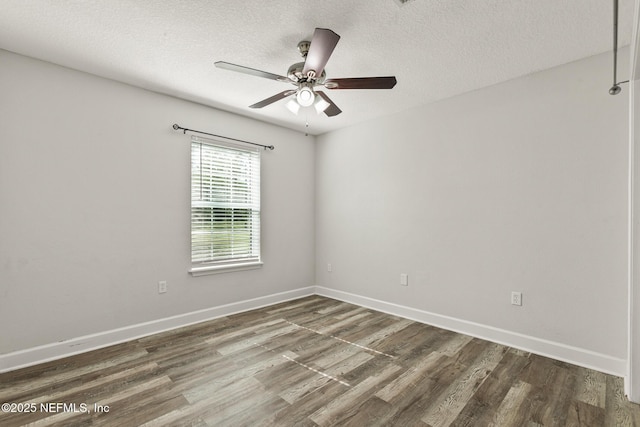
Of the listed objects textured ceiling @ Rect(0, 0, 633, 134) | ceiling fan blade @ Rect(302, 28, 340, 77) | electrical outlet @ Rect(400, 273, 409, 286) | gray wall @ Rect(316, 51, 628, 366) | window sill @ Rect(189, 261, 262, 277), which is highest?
textured ceiling @ Rect(0, 0, 633, 134)

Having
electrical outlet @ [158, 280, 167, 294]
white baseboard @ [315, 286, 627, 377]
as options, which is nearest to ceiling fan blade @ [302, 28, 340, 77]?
electrical outlet @ [158, 280, 167, 294]

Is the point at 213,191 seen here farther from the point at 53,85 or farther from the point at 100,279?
the point at 53,85

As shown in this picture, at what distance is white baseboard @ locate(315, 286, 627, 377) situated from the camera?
7.62ft

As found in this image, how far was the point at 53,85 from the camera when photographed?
2.56 metres

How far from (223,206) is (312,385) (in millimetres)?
2328

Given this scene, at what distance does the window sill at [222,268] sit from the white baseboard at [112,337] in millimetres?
426

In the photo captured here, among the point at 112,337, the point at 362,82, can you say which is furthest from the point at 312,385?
the point at 362,82

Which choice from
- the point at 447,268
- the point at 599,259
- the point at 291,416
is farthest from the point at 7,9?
the point at 599,259

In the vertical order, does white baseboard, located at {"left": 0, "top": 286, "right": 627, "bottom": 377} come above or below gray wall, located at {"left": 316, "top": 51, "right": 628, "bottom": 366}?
below

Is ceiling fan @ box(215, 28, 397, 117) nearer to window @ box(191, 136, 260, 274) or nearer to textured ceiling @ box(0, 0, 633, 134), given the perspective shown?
textured ceiling @ box(0, 0, 633, 134)

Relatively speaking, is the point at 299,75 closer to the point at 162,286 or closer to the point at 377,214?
the point at 377,214

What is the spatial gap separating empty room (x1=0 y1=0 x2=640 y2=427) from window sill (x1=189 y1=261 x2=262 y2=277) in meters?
0.04

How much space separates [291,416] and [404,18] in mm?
2648

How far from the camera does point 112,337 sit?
2.81 m
